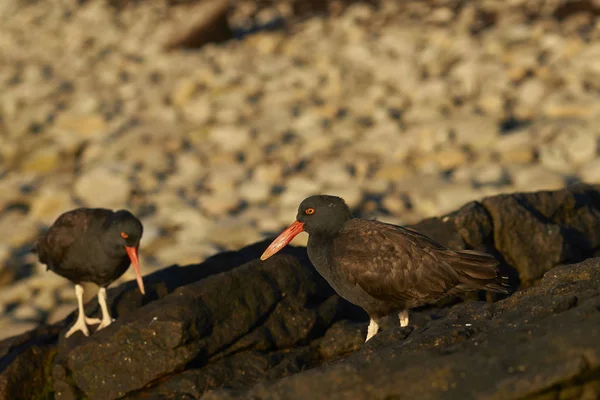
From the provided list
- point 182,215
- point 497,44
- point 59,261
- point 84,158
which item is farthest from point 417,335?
point 497,44

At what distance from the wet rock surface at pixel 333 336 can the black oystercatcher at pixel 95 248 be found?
0.77 ft

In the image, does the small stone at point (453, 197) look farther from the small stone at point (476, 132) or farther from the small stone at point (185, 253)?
the small stone at point (185, 253)

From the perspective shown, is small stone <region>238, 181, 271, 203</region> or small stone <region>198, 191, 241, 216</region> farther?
small stone <region>238, 181, 271, 203</region>

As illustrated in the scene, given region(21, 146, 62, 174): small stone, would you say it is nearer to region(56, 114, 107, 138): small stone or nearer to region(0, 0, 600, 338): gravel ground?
region(0, 0, 600, 338): gravel ground

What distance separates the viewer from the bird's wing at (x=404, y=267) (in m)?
5.09

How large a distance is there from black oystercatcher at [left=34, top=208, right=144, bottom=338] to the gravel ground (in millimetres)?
2338

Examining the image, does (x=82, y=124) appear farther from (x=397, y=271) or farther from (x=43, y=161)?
(x=397, y=271)

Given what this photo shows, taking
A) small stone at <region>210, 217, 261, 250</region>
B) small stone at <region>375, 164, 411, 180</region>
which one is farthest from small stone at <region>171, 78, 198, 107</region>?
small stone at <region>210, 217, 261, 250</region>

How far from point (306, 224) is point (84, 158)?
9.20m

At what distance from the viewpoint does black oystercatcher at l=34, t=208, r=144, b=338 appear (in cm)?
613

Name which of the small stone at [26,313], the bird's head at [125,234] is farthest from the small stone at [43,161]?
the bird's head at [125,234]

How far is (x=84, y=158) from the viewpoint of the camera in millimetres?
13766

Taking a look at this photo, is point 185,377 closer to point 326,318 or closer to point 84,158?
point 326,318

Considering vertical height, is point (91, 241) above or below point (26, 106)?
above
